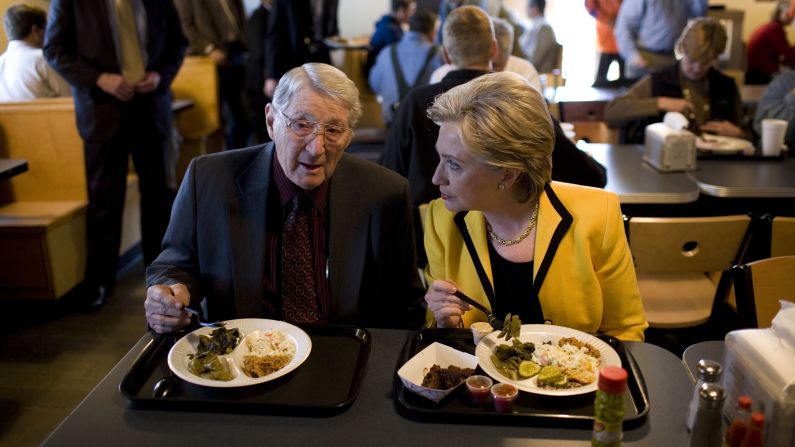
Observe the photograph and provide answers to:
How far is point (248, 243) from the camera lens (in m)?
1.94

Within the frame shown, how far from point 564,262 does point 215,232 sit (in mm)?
912

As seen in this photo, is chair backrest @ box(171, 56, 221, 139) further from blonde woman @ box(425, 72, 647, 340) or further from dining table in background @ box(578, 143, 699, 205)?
blonde woman @ box(425, 72, 647, 340)

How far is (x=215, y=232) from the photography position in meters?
1.96

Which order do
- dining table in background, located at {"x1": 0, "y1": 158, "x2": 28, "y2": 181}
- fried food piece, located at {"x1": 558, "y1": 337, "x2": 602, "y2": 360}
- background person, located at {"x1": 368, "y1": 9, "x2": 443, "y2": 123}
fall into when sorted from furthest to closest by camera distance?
background person, located at {"x1": 368, "y1": 9, "x2": 443, "y2": 123}
dining table in background, located at {"x1": 0, "y1": 158, "x2": 28, "y2": 181}
fried food piece, located at {"x1": 558, "y1": 337, "x2": 602, "y2": 360}

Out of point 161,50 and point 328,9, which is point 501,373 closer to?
point 161,50

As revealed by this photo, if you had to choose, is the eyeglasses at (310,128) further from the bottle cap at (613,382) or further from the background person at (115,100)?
the background person at (115,100)

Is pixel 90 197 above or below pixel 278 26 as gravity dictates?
below

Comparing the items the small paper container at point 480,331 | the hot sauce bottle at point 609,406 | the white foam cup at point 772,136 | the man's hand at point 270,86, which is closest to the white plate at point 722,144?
the white foam cup at point 772,136

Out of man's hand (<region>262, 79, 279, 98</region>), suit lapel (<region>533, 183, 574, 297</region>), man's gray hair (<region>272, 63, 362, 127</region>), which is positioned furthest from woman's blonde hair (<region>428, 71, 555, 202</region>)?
man's hand (<region>262, 79, 279, 98</region>)

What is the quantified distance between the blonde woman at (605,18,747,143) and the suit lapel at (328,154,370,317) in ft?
8.26

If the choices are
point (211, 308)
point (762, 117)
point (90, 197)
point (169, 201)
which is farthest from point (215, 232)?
point (762, 117)

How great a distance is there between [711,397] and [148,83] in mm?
3396

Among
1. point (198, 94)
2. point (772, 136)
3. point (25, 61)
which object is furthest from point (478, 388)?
point (198, 94)

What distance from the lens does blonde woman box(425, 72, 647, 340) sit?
5.61ft
